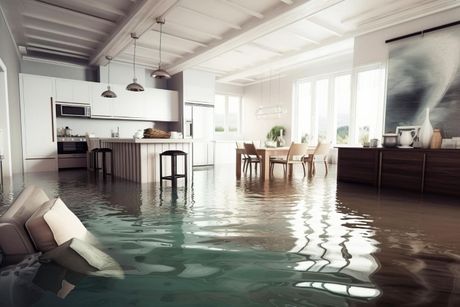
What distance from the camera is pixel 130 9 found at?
484 centimetres

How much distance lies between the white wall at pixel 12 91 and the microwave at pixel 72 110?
32.8 inches

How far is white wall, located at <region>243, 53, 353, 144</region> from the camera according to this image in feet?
26.4

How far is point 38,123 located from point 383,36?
826 cm

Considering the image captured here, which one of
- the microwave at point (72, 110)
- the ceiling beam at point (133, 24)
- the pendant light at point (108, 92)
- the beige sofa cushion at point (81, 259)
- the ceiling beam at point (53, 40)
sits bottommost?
the beige sofa cushion at point (81, 259)

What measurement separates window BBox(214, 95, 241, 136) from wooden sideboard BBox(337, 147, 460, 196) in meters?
6.05

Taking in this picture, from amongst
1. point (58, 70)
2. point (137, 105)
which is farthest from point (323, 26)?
point (58, 70)

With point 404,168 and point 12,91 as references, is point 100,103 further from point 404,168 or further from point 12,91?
point 404,168

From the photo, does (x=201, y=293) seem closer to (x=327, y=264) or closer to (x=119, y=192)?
(x=327, y=264)

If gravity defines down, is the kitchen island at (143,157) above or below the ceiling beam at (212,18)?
below

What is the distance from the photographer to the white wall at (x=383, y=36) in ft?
15.6

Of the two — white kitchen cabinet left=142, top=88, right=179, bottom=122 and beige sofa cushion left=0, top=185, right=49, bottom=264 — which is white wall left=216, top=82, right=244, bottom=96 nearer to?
white kitchen cabinet left=142, top=88, right=179, bottom=122

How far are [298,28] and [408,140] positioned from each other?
3099mm

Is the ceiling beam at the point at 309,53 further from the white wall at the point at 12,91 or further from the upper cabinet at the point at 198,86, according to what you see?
the white wall at the point at 12,91

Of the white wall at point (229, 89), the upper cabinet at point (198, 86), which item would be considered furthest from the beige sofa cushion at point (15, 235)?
the white wall at point (229, 89)
